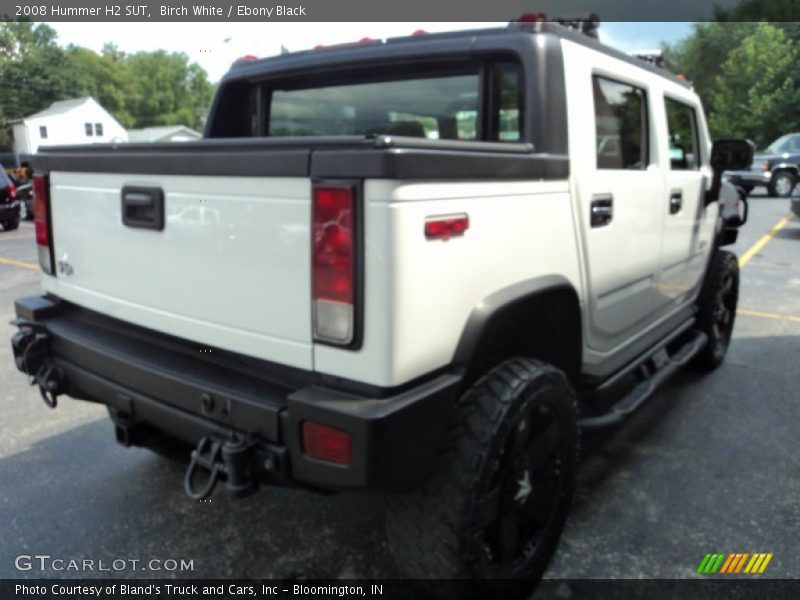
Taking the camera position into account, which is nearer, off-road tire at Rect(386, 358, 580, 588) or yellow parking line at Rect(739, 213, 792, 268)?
off-road tire at Rect(386, 358, 580, 588)

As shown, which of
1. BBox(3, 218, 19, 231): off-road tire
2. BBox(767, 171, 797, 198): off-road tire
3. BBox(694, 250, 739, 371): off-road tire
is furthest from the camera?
BBox(767, 171, 797, 198): off-road tire

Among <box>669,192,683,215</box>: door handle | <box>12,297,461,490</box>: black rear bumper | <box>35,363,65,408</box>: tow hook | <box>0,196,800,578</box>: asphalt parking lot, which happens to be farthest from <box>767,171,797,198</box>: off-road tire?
<box>35,363,65,408</box>: tow hook

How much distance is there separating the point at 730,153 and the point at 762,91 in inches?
1467

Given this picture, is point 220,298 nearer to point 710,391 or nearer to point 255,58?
point 255,58

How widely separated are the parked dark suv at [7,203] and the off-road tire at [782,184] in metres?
19.0

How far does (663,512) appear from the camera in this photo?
294 cm

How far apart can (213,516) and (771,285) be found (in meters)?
7.25

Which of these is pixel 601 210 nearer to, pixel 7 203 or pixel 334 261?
pixel 334 261

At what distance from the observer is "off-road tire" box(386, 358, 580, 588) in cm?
200

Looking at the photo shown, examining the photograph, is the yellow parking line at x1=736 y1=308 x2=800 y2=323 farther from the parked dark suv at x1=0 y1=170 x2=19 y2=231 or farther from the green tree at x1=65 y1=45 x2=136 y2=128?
the green tree at x1=65 y1=45 x2=136 y2=128

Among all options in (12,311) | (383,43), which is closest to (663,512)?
(383,43)

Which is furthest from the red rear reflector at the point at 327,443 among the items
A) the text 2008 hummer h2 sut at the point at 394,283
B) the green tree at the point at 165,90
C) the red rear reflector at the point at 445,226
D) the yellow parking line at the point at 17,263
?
the green tree at the point at 165,90

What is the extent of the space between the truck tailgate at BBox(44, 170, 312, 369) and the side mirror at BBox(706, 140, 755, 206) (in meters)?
3.26

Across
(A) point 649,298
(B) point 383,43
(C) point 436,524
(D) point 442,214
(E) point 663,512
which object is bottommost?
(E) point 663,512
